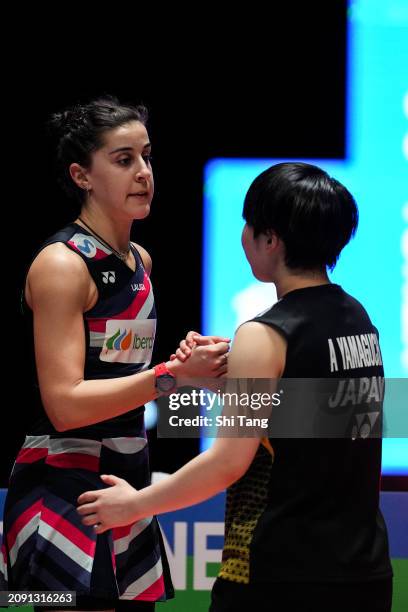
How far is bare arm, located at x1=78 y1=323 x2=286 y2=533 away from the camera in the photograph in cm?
171

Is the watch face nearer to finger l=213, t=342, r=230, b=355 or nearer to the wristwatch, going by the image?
the wristwatch

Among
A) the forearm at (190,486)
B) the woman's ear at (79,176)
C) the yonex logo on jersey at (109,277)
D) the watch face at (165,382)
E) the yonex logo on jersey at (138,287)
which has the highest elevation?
the woman's ear at (79,176)

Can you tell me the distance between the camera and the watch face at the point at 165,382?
7.72 feet

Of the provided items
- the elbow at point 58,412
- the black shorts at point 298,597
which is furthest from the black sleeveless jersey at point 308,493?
the elbow at point 58,412

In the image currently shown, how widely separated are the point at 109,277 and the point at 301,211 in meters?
0.80

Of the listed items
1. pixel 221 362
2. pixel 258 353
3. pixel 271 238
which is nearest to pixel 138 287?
pixel 221 362

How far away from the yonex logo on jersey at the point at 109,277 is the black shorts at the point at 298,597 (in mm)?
926

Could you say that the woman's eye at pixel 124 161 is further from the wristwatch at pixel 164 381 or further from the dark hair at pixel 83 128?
the wristwatch at pixel 164 381

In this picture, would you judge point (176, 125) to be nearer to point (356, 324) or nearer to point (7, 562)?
point (7, 562)

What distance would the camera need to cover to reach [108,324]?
8.05 ft

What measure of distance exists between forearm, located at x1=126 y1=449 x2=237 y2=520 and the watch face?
0.52 metres

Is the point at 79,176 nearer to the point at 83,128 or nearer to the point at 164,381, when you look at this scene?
the point at 83,128

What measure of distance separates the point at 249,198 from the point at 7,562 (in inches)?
46.7

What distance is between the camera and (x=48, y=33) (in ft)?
13.6
